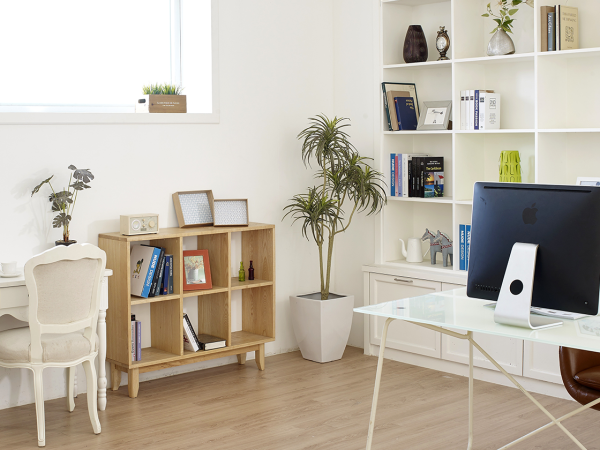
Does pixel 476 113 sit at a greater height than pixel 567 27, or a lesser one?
lesser

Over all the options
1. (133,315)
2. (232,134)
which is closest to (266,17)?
(232,134)

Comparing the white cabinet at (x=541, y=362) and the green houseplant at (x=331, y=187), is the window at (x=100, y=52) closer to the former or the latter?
the green houseplant at (x=331, y=187)

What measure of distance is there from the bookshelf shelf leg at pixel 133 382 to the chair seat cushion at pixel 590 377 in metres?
2.39

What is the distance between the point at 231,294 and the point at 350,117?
1.56 metres

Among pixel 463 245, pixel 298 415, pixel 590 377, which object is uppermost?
pixel 463 245

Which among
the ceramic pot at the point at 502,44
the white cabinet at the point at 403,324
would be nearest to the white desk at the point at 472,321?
the white cabinet at the point at 403,324

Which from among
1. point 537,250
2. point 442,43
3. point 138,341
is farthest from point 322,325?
→ point 537,250

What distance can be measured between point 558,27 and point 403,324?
6.88 ft

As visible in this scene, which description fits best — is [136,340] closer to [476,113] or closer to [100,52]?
[100,52]

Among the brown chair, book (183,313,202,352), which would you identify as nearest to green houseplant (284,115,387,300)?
book (183,313,202,352)

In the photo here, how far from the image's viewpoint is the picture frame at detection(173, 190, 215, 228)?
4.38 metres

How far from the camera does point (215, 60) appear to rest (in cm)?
461

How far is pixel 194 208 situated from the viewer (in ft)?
14.6

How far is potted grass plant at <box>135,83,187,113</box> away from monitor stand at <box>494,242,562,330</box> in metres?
2.66
